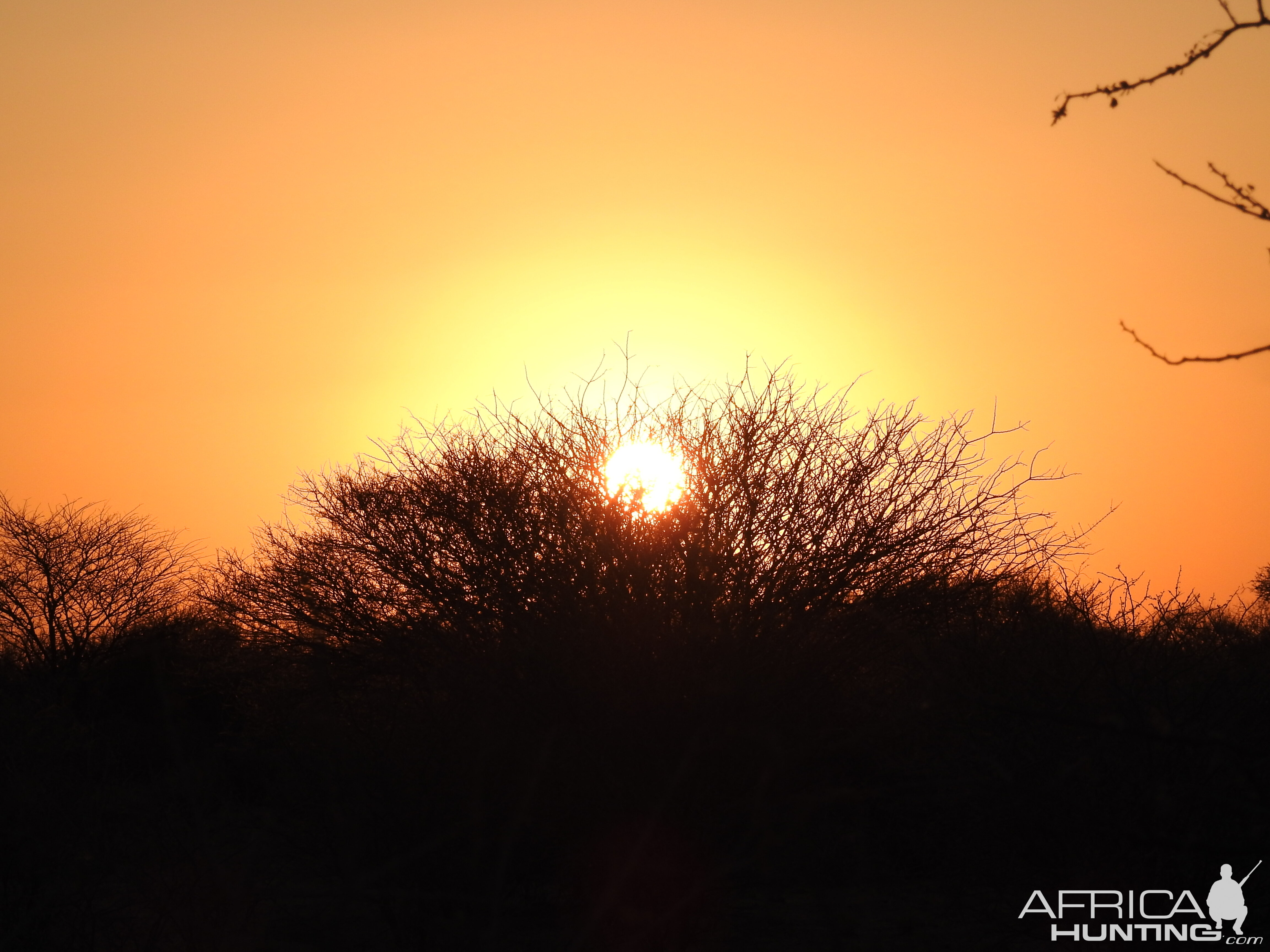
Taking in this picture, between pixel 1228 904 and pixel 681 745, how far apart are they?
3.70 metres

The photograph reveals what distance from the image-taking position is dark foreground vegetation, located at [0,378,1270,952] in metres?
6.54

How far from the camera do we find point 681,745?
26.0 ft

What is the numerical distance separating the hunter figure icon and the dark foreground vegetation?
0.84ft

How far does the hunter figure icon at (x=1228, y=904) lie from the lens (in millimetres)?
6355

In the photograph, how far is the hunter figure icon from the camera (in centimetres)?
636

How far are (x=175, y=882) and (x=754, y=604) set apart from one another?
488 cm

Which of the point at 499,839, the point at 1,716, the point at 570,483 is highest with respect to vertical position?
the point at 570,483

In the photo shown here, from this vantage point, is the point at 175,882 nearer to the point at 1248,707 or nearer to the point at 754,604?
the point at 754,604

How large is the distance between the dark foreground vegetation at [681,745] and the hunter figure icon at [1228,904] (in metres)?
0.26

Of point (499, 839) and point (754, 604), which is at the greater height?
point (754, 604)

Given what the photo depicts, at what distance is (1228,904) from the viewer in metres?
6.55

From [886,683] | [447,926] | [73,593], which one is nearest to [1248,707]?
[886,683]

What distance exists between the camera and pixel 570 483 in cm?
989

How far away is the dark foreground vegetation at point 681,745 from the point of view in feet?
21.5
